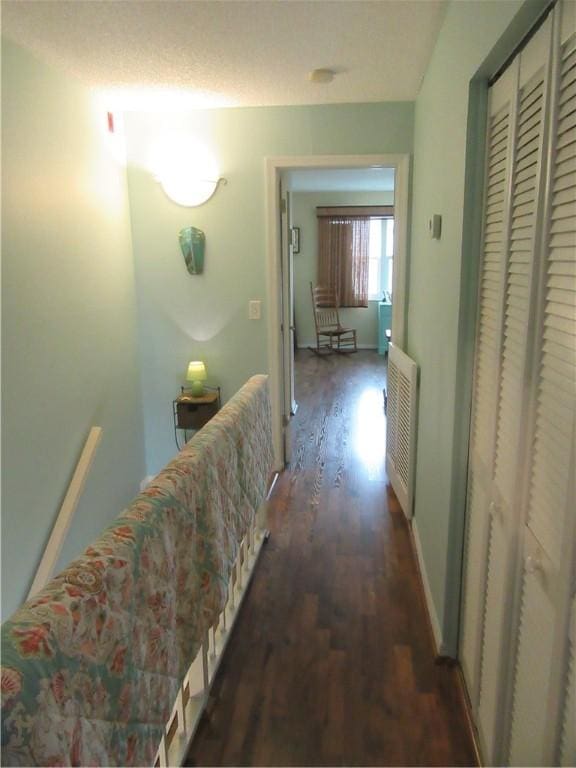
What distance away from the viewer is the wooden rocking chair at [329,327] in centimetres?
782

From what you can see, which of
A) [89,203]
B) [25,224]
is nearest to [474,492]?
[25,224]

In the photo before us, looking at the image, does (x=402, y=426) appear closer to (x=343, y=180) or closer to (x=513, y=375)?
(x=513, y=375)

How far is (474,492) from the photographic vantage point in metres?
1.70

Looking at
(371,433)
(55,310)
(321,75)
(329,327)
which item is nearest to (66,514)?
(55,310)

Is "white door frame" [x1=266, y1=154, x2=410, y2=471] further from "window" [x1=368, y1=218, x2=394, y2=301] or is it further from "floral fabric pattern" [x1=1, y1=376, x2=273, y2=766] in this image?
"window" [x1=368, y1=218, x2=394, y2=301]

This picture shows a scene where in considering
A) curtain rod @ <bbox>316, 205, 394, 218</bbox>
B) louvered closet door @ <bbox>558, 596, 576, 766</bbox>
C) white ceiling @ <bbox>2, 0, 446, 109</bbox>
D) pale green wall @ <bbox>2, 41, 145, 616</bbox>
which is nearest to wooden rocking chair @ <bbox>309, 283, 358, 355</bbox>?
curtain rod @ <bbox>316, 205, 394, 218</bbox>

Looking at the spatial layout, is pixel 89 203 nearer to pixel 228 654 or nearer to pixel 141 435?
pixel 141 435

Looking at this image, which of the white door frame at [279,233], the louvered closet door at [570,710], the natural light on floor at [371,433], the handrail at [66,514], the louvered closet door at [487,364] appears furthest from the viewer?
the natural light on floor at [371,433]

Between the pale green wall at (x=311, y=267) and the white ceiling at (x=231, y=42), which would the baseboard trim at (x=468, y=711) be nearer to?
the white ceiling at (x=231, y=42)

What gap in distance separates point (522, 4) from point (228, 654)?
7.21 feet

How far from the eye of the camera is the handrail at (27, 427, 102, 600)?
233 cm

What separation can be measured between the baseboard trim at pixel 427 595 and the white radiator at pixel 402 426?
18cm

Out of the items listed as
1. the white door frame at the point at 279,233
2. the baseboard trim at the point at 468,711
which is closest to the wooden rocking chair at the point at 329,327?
the white door frame at the point at 279,233

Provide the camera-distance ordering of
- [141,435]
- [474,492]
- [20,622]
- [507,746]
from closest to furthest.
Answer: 1. [20,622]
2. [507,746]
3. [474,492]
4. [141,435]
